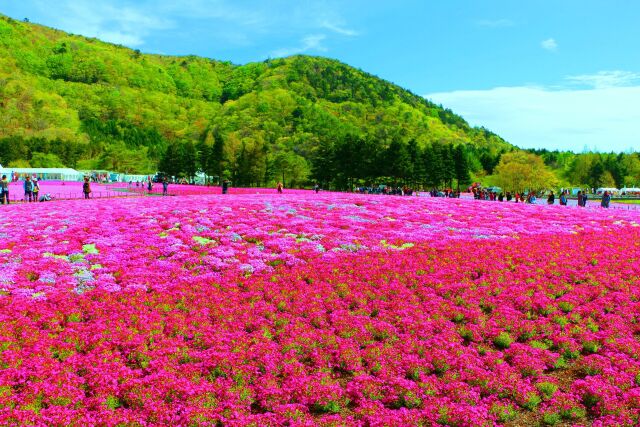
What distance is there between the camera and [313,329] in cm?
1170

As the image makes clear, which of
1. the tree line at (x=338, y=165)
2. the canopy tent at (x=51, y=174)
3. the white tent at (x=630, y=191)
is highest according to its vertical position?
the tree line at (x=338, y=165)

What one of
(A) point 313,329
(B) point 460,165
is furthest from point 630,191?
(A) point 313,329

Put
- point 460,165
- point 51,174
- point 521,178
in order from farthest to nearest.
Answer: point 460,165, point 521,178, point 51,174

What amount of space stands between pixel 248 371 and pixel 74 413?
126 inches

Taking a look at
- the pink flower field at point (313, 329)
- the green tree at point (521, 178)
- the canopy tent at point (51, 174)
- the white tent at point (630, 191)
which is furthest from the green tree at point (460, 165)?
the pink flower field at point (313, 329)

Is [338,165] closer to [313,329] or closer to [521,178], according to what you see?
[521,178]

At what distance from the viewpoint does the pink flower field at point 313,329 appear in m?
8.55

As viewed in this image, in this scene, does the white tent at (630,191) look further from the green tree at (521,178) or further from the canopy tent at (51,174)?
the canopy tent at (51,174)

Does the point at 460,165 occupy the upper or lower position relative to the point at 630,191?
upper

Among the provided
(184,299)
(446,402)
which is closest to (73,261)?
(184,299)

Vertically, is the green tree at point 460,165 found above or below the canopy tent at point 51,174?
above

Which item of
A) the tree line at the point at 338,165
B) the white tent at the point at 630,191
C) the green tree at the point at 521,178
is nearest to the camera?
the tree line at the point at 338,165

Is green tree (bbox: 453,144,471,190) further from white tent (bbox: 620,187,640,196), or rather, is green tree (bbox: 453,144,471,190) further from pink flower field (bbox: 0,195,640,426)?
pink flower field (bbox: 0,195,640,426)

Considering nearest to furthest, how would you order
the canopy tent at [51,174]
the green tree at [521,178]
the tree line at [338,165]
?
the tree line at [338,165], the canopy tent at [51,174], the green tree at [521,178]
